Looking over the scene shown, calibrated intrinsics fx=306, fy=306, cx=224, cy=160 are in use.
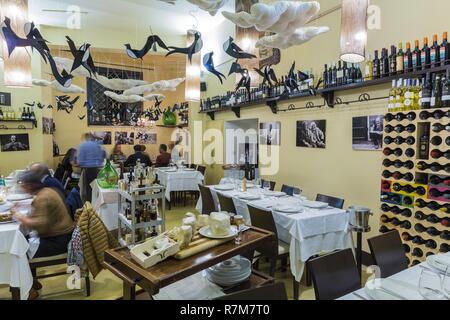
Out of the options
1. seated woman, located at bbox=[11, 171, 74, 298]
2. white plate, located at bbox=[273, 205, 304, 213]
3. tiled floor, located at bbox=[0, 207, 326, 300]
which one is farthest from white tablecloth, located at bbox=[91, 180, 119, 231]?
white plate, located at bbox=[273, 205, 304, 213]

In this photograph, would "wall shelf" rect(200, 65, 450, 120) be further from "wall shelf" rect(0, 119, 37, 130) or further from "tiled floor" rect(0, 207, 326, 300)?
"wall shelf" rect(0, 119, 37, 130)

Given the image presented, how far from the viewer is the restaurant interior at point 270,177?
1812 millimetres

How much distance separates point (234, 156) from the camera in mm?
7582

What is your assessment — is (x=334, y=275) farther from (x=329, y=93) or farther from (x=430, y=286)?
(x=329, y=93)

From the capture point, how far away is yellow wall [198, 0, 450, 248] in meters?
3.59

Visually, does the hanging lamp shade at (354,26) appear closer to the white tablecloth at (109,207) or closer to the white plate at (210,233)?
the white plate at (210,233)

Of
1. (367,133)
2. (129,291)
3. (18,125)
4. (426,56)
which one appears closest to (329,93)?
(367,133)

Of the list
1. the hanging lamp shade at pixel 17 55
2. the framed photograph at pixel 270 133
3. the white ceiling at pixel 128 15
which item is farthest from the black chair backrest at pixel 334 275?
the white ceiling at pixel 128 15

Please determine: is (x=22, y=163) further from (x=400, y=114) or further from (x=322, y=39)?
(x=400, y=114)

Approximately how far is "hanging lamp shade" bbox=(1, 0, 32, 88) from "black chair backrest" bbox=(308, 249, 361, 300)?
3645mm

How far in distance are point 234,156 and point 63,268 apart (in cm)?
460

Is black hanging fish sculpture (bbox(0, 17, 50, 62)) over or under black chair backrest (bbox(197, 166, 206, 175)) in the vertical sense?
over
